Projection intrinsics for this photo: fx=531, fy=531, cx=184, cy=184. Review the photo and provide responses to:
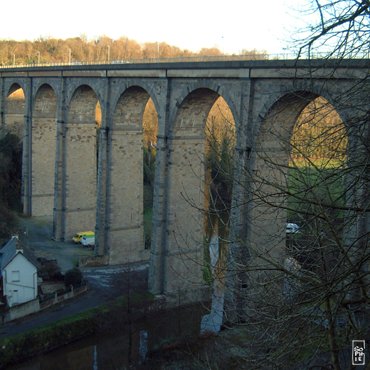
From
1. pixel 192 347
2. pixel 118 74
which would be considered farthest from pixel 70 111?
pixel 192 347

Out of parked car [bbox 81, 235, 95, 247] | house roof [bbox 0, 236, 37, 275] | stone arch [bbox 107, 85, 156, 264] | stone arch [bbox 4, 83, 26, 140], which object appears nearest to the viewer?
house roof [bbox 0, 236, 37, 275]

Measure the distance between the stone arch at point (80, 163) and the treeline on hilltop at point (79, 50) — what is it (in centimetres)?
3287

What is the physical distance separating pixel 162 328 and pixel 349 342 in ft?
49.8

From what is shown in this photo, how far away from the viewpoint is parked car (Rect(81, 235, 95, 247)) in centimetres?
2647

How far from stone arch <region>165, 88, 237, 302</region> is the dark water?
1.17 m

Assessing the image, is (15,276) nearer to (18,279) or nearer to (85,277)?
(18,279)

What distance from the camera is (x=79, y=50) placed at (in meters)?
75.3

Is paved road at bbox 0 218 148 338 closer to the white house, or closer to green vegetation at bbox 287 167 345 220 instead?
the white house

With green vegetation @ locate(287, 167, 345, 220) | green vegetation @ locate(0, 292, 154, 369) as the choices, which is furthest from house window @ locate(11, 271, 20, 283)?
green vegetation @ locate(287, 167, 345, 220)

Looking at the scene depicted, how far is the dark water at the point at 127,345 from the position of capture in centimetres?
1684

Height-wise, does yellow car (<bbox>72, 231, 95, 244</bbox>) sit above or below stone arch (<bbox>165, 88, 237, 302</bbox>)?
below

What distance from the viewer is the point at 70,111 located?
26531mm

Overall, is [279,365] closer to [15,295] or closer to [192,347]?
[192,347]

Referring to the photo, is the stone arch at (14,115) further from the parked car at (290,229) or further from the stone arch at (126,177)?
the parked car at (290,229)
